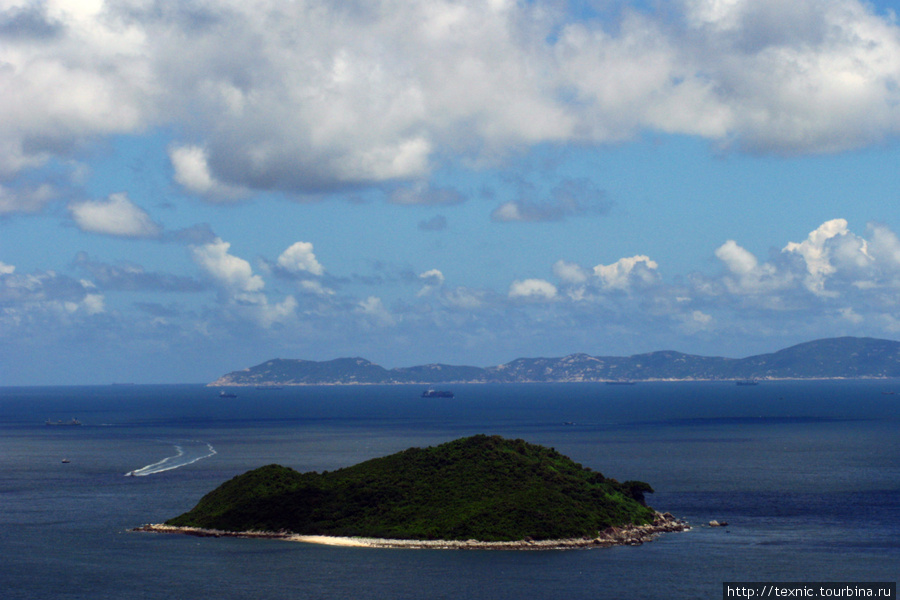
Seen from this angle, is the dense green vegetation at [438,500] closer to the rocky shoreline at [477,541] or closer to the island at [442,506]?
the island at [442,506]

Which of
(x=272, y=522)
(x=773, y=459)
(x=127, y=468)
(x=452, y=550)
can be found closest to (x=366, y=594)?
(x=452, y=550)

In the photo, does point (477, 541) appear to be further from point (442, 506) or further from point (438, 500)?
point (438, 500)

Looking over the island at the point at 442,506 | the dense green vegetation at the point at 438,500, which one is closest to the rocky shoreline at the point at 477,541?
the island at the point at 442,506

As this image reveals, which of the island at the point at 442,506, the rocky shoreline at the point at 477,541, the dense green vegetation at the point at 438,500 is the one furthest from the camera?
the dense green vegetation at the point at 438,500

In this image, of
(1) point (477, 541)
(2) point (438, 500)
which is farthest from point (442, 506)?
(1) point (477, 541)

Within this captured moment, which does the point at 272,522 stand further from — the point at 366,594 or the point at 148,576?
the point at 366,594

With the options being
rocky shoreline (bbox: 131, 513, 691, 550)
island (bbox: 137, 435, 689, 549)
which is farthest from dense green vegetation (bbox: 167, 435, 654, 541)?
rocky shoreline (bbox: 131, 513, 691, 550)
